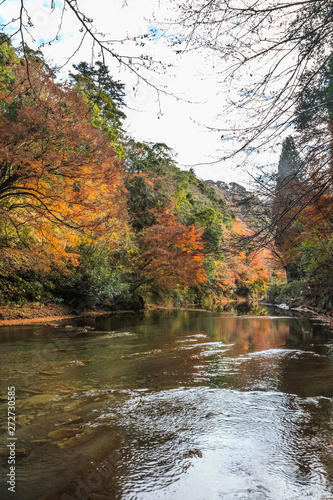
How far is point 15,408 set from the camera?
9.05ft

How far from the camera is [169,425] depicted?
8.10 feet

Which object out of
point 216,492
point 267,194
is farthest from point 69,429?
point 267,194

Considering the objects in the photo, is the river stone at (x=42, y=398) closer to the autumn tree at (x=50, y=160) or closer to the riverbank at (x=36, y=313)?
the autumn tree at (x=50, y=160)

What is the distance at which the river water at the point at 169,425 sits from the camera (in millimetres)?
1720

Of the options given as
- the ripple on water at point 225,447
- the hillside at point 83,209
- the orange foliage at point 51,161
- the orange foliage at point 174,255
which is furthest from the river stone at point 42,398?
the orange foliage at point 174,255

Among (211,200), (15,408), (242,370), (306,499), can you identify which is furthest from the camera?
(211,200)

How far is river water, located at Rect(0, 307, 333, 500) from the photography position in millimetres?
1720

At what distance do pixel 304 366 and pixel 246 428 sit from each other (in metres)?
2.34

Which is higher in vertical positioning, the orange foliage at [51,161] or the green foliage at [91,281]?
the orange foliage at [51,161]

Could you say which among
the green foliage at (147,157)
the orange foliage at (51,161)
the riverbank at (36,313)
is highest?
the green foliage at (147,157)

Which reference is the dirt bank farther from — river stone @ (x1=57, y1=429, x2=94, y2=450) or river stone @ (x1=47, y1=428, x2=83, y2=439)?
river stone @ (x1=57, y1=429, x2=94, y2=450)

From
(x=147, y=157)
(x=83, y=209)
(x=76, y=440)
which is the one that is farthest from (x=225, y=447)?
(x=147, y=157)

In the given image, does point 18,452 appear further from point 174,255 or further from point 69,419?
point 174,255

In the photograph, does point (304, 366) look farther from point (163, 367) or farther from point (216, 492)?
point (216, 492)
